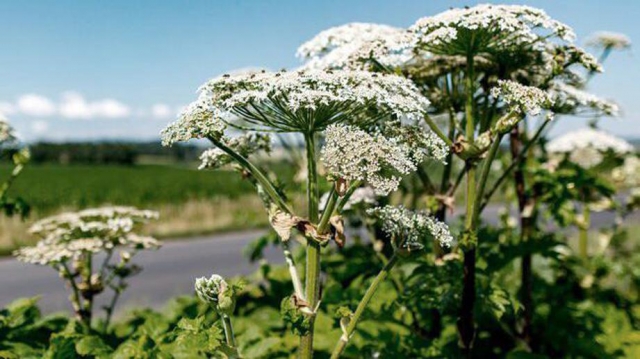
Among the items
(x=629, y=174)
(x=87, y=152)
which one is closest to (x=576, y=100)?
(x=629, y=174)

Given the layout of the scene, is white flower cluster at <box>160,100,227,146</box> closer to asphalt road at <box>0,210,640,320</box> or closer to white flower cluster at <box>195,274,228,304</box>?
white flower cluster at <box>195,274,228,304</box>

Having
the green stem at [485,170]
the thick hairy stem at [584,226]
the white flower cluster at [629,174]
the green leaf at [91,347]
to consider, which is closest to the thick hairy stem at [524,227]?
the green stem at [485,170]

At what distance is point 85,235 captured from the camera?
4.07 m

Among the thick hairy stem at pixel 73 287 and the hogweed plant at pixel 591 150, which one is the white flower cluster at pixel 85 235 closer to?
the thick hairy stem at pixel 73 287

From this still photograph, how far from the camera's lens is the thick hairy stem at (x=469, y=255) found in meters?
2.92

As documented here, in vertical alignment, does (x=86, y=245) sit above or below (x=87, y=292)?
above

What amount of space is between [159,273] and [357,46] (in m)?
14.4

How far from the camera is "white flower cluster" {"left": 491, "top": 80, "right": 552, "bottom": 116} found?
98.9 inches

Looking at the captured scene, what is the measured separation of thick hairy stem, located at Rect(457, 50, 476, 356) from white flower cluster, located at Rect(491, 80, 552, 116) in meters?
0.36

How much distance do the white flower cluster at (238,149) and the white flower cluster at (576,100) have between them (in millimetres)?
1579

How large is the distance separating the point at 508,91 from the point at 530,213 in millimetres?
2146

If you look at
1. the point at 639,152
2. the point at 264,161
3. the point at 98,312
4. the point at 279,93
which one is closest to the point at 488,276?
the point at 279,93

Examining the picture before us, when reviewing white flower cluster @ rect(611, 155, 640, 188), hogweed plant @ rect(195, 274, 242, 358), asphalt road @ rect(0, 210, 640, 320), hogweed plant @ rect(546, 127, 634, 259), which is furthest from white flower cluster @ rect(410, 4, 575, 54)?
asphalt road @ rect(0, 210, 640, 320)

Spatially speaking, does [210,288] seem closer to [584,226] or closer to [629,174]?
[584,226]
